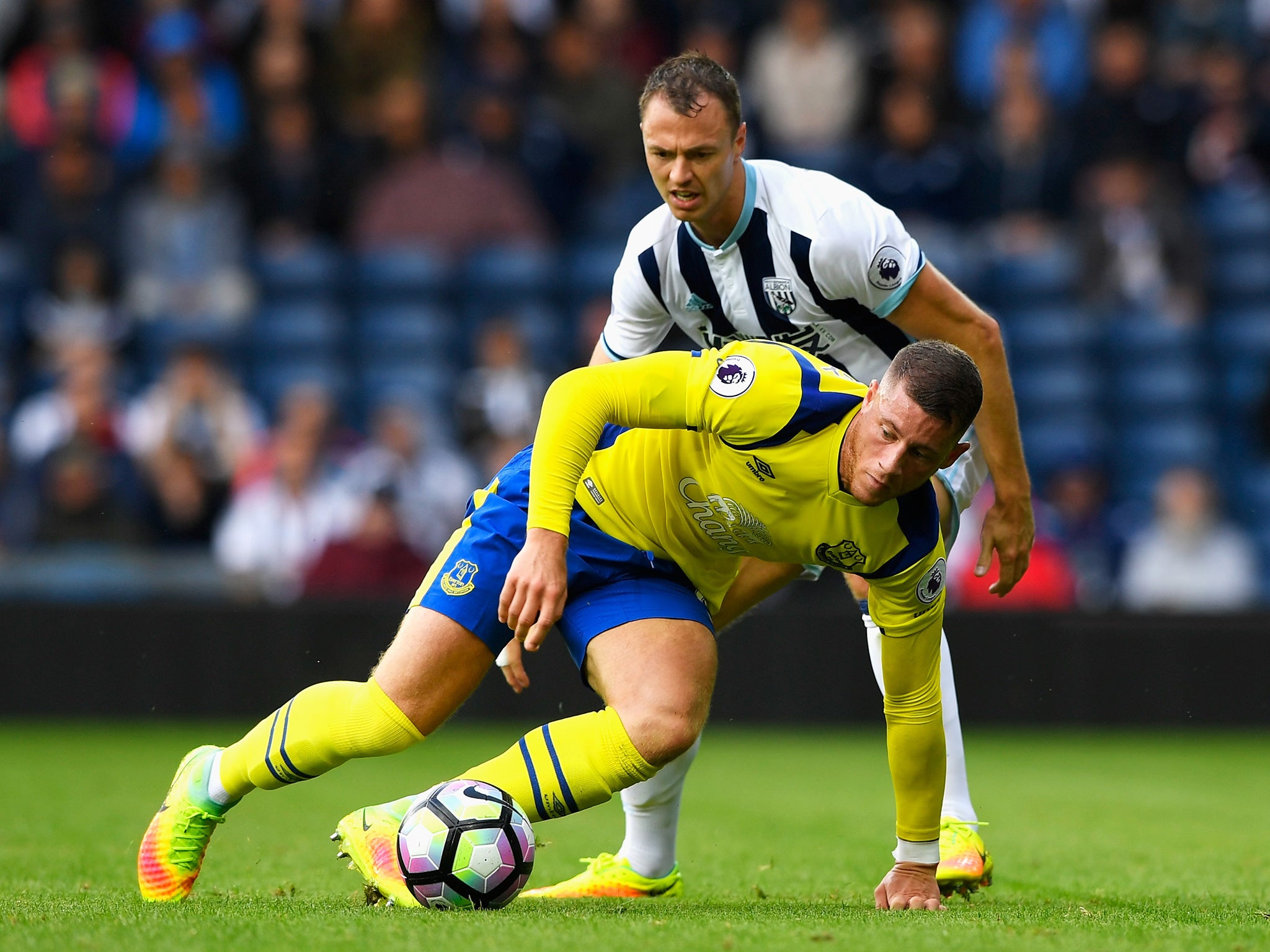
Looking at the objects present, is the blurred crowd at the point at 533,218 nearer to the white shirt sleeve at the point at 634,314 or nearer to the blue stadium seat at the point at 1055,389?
the blue stadium seat at the point at 1055,389

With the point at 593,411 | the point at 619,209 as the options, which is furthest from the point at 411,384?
the point at 593,411

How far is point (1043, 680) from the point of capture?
10.7 meters

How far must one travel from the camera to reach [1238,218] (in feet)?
44.8

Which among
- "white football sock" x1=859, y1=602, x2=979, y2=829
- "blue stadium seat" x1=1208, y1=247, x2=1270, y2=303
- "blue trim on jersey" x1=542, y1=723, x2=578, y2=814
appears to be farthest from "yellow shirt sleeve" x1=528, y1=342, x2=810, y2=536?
"blue stadium seat" x1=1208, y1=247, x2=1270, y2=303

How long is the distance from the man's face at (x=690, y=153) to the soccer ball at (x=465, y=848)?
5.68ft

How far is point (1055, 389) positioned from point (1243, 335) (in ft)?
5.71

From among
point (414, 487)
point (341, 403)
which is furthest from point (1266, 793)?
point (341, 403)

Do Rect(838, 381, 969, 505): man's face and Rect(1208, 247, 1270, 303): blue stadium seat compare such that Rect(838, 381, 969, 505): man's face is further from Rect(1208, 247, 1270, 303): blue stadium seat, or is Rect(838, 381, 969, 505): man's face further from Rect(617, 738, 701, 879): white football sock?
Rect(1208, 247, 1270, 303): blue stadium seat

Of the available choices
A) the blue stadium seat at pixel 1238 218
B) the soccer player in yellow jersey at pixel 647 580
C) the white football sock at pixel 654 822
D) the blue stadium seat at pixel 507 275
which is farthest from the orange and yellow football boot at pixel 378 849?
the blue stadium seat at pixel 1238 218

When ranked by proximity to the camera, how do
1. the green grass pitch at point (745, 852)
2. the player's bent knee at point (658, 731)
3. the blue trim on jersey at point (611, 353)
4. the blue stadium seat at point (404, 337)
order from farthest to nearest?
1. the blue stadium seat at point (404, 337)
2. the blue trim on jersey at point (611, 353)
3. the player's bent knee at point (658, 731)
4. the green grass pitch at point (745, 852)

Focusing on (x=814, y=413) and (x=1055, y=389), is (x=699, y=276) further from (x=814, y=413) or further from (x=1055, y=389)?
(x=1055, y=389)

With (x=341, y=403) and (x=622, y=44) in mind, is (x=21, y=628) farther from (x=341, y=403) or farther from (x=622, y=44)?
(x=622, y=44)

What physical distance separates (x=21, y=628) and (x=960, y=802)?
6.73 metres

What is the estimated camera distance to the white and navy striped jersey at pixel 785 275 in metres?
4.89
